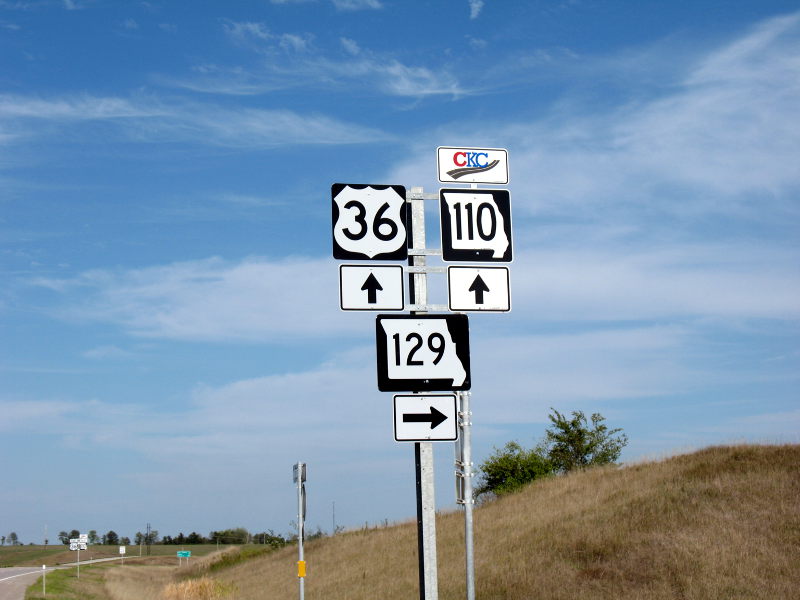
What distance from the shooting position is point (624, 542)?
2912 centimetres

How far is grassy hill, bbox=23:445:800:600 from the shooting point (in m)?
25.3

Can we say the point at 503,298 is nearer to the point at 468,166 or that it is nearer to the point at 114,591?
the point at 468,166

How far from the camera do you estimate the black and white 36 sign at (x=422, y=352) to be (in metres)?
10.6

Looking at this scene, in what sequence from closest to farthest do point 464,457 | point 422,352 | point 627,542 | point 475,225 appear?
point 422,352
point 475,225
point 464,457
point 627,542

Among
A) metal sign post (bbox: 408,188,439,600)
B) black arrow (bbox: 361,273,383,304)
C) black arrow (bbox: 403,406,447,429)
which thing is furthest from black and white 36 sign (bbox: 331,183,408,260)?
black arrow (bbox: 403,406,447,429)

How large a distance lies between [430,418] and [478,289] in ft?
5.78

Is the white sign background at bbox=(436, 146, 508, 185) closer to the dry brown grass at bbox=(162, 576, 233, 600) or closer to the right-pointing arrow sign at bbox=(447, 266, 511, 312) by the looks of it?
the right-pointing arrow sign at bbox=(447, 266, 511, 312)

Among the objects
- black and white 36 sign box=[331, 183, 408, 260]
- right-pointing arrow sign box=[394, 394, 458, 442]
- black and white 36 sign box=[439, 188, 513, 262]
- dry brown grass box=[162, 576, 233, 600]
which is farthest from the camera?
dry brown grass box=[162, 576, 233, 600]

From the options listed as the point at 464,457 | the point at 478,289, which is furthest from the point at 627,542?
the point at 478,289

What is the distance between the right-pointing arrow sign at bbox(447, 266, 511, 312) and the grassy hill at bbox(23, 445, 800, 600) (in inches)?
622

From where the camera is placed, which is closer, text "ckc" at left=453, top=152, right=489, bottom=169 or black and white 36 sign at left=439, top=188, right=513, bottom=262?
black and white 36 sign at left=439, top=188, right=513, bottom=262

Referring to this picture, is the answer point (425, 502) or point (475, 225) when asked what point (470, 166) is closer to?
point (475, 225)

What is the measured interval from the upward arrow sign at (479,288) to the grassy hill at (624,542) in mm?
15963

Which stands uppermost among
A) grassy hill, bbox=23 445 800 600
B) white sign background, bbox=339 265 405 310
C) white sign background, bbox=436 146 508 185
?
white sign background, bbox=436 146 508 185
